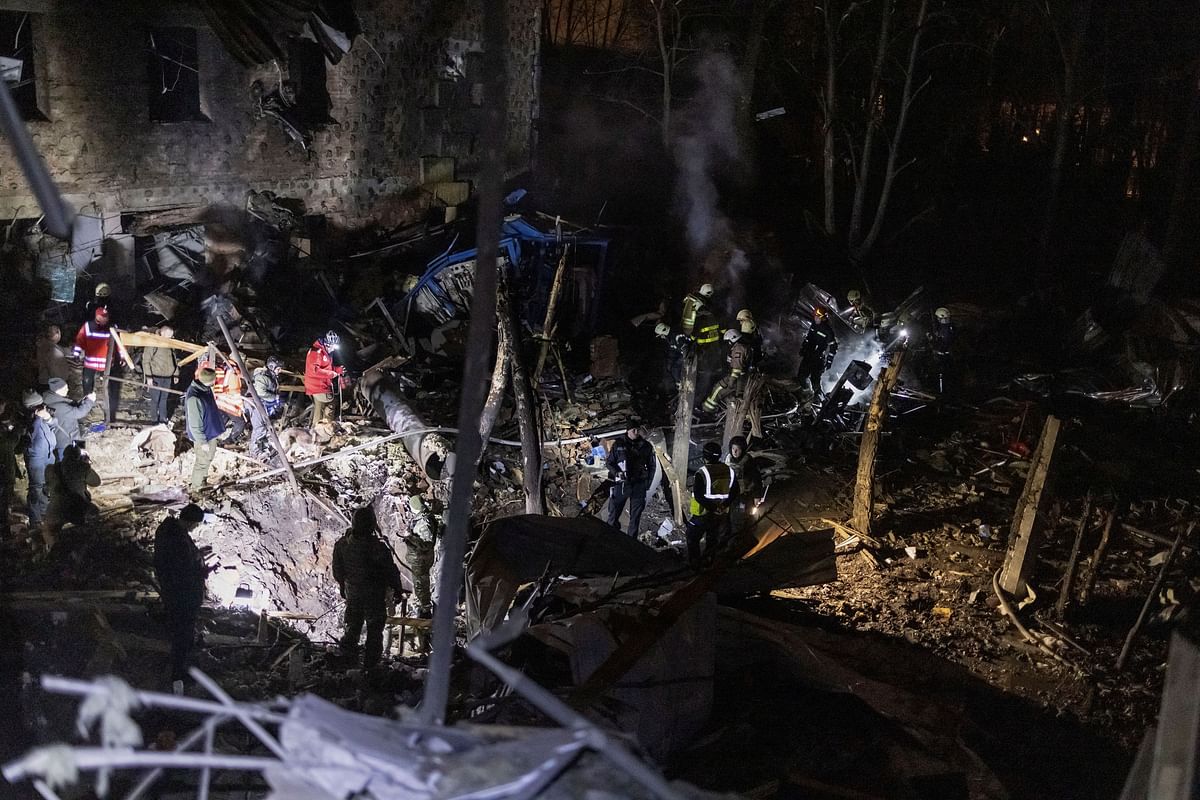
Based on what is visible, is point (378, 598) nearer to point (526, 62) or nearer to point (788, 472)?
point (788, 472)

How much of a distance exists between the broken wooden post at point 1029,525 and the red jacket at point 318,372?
7.77 meters

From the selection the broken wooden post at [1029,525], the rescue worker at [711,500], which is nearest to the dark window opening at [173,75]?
the rescue worker at [711,500]

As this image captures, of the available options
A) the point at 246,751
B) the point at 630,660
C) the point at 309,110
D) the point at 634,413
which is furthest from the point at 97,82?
the point at 630,660

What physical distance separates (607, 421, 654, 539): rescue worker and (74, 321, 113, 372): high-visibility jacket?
20.5ft

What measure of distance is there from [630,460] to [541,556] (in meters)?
2.97

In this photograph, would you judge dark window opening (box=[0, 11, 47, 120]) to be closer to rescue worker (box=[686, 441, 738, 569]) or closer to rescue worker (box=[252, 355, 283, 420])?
rescue worker (box=[252, 355, 283, 420])

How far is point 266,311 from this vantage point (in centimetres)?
1416

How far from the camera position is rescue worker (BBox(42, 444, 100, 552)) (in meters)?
8.75

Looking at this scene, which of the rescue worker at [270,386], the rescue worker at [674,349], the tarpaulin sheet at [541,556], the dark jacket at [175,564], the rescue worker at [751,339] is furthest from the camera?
the rescue worker at [674,349]

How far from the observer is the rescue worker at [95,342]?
10734mm

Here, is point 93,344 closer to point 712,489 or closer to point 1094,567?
point 712,489

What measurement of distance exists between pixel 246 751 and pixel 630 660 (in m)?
3.36

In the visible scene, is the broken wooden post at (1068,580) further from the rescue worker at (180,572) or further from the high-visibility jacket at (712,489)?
the rescue worker at (180,572)

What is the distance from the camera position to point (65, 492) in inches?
346
